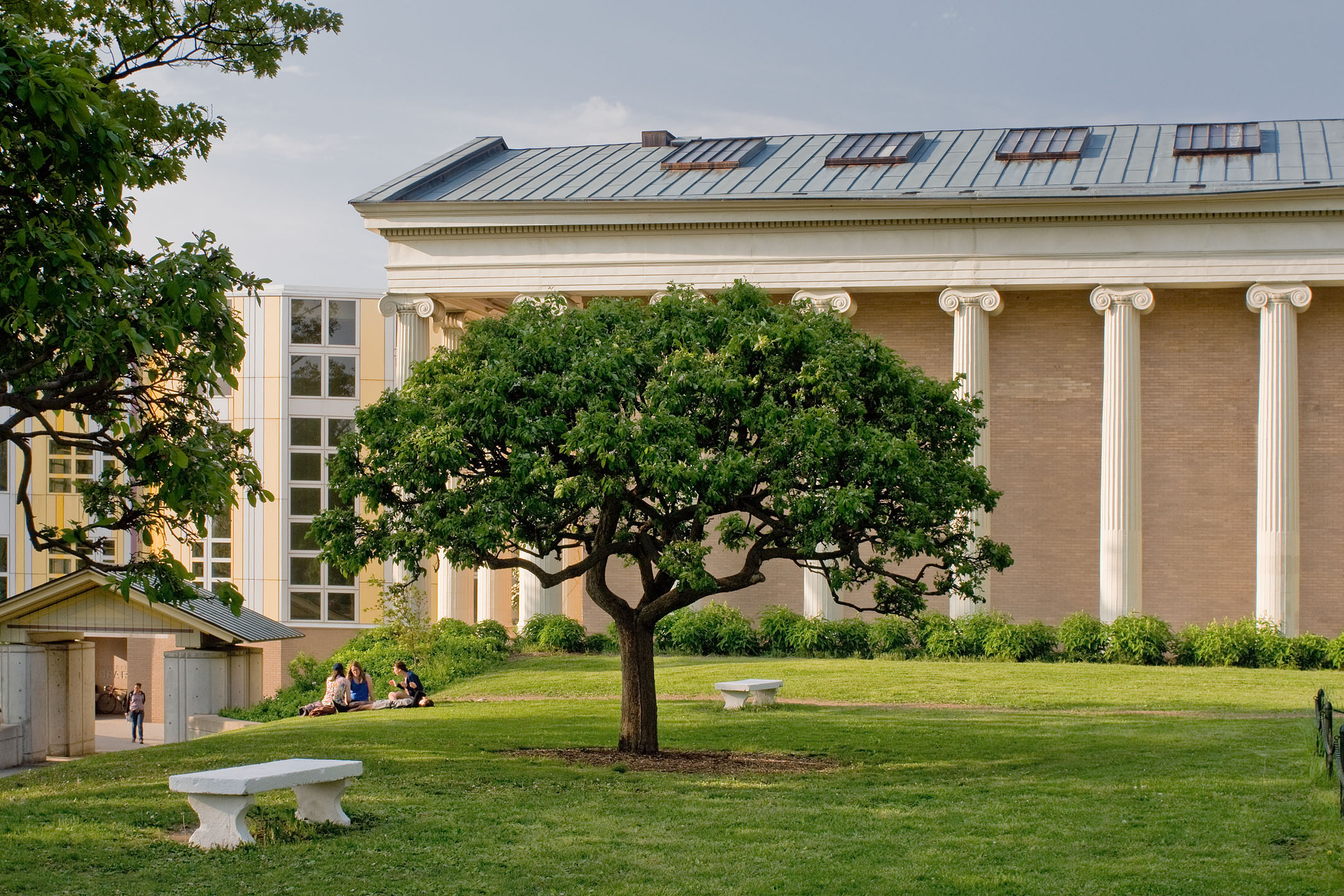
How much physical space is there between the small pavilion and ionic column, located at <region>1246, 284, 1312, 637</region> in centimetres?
2226

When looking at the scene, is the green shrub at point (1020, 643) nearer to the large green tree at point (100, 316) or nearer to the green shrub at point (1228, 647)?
the green shrub at point (1228, 647)

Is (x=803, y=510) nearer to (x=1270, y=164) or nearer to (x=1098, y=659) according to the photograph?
(x=1098, y=659)

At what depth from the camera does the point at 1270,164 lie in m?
35.0

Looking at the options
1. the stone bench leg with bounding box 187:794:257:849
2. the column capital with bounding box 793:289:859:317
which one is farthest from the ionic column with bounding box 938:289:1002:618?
the stone bench leg with bounding box 187:794:257:849

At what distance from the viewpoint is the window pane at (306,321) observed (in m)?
41.8

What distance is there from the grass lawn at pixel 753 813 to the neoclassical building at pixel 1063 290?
1242 centimetres

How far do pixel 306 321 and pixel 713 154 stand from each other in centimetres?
1331

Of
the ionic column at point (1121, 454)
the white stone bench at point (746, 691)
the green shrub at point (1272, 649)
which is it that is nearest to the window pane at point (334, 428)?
the white stone bench at point (746, 691)

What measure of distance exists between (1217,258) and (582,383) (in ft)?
71.2

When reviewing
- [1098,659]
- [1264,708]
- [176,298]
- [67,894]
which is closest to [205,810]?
[67,894]

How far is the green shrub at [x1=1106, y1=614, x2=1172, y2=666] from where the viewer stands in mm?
31328

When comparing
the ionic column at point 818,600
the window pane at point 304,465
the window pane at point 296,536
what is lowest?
the ionic column at point 818,600

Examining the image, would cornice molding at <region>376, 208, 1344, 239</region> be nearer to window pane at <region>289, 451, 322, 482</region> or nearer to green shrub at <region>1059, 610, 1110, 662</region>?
window pane at <region>289, 451, 322, 482</region>

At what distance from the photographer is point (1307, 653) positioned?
3094 centimetres
